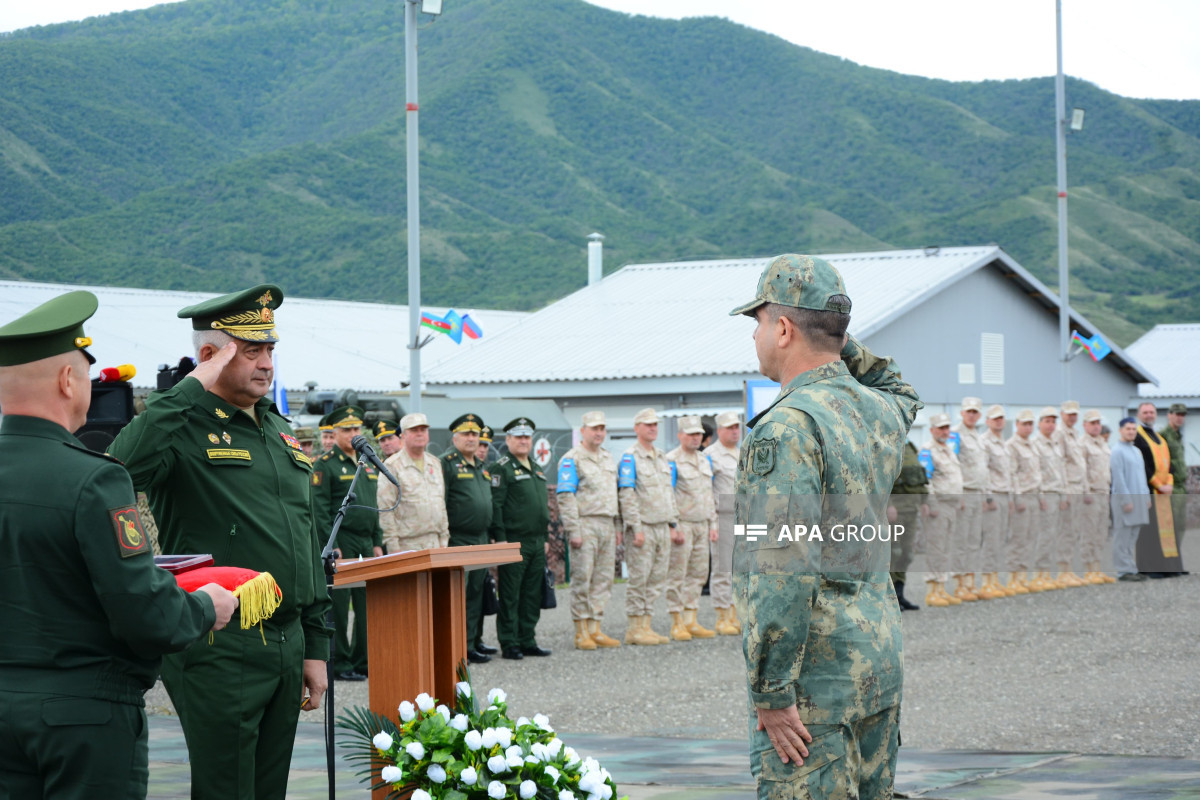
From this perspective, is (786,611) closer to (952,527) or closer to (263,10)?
(952,527)

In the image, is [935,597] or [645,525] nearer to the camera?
[645,525]

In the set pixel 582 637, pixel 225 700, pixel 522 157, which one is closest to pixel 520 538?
pixel 582 637

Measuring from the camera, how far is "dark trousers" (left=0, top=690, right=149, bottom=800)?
294 cm

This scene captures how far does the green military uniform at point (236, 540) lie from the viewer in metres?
3.87

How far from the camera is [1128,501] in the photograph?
679 inches

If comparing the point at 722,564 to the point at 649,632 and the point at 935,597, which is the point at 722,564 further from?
the point at 935,597

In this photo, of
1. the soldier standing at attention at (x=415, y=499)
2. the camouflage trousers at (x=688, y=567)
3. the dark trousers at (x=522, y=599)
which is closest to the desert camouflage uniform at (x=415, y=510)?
the soldier standing at attention at (x=415, y=499)

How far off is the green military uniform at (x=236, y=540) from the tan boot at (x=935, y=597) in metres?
12.4

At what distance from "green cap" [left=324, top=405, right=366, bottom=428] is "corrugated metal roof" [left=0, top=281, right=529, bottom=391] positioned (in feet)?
41.3

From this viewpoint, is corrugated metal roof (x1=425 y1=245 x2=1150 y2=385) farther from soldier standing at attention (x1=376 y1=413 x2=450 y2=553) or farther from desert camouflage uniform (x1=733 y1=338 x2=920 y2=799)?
desert camouflage uniform (x1=733 y1=338 x2=920 y2=799)

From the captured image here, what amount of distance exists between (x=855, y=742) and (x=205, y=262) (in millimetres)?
80952

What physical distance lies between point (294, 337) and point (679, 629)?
18.8m

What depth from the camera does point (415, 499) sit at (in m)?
11.5

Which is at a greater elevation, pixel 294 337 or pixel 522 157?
pixel 522 157
